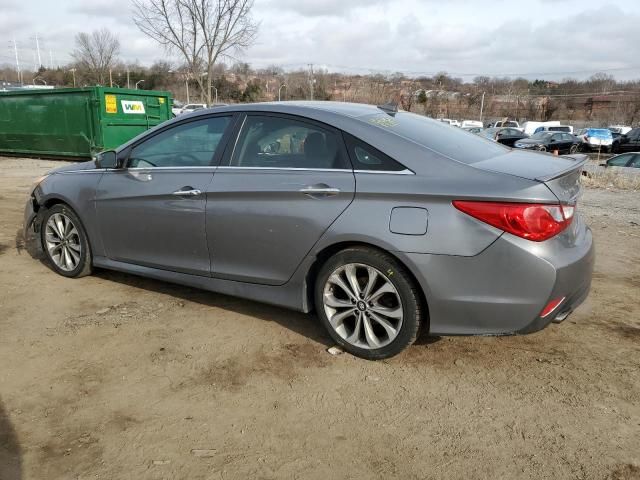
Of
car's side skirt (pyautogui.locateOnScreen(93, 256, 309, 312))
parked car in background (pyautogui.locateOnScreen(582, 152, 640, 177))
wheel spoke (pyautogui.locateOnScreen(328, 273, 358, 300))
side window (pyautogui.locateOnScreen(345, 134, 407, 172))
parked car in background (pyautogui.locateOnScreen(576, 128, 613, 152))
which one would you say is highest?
side window (pyautogui.locateOnScreen(345, 134, 407, 172))

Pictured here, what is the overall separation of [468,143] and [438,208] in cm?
93

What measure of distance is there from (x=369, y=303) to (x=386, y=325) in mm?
167

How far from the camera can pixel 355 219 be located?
3.19 meters

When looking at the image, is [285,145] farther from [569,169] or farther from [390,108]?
[569,169]

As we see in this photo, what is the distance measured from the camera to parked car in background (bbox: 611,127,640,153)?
29.0 meters

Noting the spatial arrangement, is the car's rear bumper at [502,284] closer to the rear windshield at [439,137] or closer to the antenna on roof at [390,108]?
the rear windshield at [439,137]

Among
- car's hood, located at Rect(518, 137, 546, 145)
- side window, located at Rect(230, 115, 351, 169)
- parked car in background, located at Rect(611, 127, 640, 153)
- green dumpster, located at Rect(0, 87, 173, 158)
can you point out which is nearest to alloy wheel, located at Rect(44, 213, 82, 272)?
side window, located at Rect(230, 115, 351, 169)

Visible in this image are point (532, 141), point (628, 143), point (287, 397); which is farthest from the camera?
point (628, 143)

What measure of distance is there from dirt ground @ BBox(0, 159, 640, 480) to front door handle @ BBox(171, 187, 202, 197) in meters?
0.93

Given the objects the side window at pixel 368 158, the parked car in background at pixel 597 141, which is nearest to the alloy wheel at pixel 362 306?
the side window at pixel 368 158

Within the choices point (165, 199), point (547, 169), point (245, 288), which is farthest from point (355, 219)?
point (165, 199)

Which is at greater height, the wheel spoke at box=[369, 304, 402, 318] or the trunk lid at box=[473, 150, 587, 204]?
the trunk lid at box=[473, 150, 587, 204]

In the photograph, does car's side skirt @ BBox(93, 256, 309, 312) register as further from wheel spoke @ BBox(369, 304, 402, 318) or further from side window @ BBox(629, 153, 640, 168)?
side window @ BBox(629, 153, 640, 168)

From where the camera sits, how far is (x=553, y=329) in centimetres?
383
